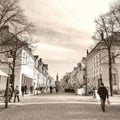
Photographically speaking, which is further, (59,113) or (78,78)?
(78,78)

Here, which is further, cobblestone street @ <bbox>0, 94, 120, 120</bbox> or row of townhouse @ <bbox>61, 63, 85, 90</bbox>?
row of townhouse @ <bbox>61, 63, 85, 90</bbox>

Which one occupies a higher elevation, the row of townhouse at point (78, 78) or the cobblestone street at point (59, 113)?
the row of townhouse at point (78, 78)

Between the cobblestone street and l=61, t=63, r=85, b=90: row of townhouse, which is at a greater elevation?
l=61, t=63, r=85, b=90: row of townhouse

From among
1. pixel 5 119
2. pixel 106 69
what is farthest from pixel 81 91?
pixel 5 119

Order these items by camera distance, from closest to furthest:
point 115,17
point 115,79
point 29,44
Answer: point 115,17 < point 29,44 < point 115,79

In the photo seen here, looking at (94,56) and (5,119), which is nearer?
(5,119)

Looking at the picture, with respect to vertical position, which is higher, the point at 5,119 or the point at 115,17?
the point at 115,17

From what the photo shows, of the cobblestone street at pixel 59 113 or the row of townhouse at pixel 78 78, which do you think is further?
the row of townhouse at pixel 78 78

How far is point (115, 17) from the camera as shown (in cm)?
2148

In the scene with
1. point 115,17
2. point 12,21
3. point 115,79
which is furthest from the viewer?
point 115,79

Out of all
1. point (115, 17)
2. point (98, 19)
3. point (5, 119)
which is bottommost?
point (5, 119)

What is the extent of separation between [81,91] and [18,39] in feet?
70.9

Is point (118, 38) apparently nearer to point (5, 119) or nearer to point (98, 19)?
point (98, 19)

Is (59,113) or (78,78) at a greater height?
(78,78)
